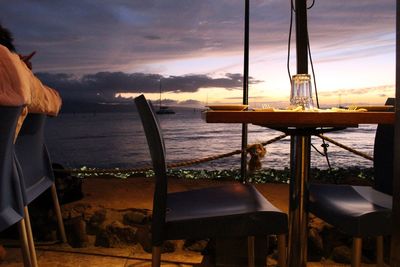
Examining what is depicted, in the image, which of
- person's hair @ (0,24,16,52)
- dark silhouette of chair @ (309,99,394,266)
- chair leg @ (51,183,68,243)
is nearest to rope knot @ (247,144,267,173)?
dark silhouette of chair @ (309,99,394,266)

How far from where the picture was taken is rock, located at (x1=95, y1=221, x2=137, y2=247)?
9.57ft

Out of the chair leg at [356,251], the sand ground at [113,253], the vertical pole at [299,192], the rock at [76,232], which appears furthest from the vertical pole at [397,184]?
the rock at [76,232]

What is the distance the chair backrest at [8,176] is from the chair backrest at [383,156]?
4.88ft

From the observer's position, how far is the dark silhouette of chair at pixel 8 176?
1457 millimetres

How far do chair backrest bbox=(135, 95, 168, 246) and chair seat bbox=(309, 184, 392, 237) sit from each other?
64 cm

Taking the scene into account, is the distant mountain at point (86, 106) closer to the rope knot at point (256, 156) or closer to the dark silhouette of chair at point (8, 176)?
the dark silhouette of chair at point (8, 176)

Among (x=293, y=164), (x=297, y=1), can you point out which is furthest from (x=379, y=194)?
(x=297, y=1)

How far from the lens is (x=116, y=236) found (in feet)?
9.63

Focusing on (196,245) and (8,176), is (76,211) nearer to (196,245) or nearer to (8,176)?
(196,245)

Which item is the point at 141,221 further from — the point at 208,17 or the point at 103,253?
the point at 208,17

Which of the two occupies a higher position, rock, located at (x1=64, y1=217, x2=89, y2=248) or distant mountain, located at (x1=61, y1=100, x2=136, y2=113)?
distant mountain, located at (x1=61, y1=100, x2=136, y2=113)

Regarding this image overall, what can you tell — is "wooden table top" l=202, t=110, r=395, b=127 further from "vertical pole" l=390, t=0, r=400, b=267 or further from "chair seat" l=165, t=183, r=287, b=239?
"vertical pole" l=390, t=0, r=400, b=267

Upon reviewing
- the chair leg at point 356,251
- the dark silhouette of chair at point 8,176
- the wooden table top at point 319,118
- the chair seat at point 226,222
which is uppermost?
the wooden table top at point 319,118

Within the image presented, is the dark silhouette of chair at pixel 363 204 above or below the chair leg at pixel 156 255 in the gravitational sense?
above
